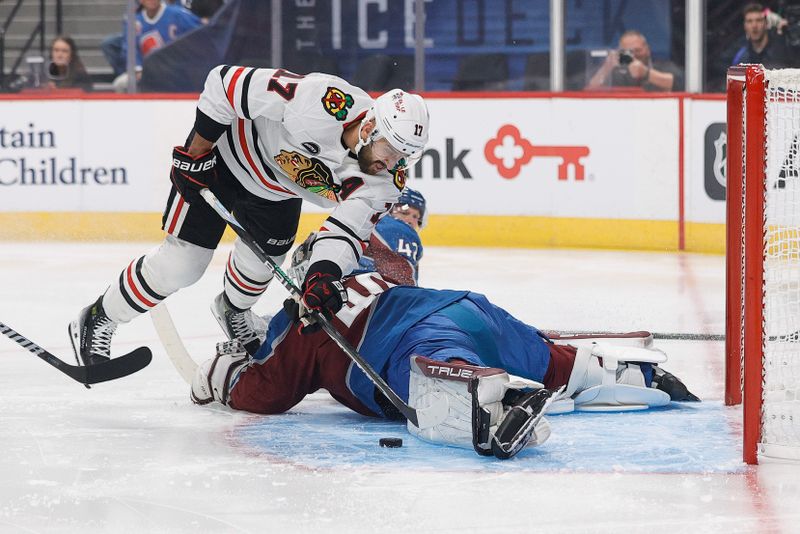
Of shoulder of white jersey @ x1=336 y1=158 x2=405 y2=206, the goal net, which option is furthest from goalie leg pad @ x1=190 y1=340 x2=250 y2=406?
the goal net

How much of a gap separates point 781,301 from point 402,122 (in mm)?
1042

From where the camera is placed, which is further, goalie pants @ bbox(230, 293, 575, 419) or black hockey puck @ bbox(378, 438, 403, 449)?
goalie pants @ bbox(230, 293, 575, 419)

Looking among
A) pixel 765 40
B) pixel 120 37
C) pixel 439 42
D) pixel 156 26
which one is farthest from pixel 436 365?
pixel 120 37

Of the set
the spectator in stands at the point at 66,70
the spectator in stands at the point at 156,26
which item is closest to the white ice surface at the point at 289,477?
the spectator in stands at the point at 66,70

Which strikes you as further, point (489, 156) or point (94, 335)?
point (489, 156)

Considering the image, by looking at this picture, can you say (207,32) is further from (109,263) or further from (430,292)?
(430,292)

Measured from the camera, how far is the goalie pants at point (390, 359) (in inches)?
128

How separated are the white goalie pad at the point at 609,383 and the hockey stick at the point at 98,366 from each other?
1.10m

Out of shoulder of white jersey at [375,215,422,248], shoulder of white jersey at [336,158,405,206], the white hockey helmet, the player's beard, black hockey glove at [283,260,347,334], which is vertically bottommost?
black hockey glove at [283,260,347,334]

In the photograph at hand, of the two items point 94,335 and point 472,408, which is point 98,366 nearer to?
point 94,335

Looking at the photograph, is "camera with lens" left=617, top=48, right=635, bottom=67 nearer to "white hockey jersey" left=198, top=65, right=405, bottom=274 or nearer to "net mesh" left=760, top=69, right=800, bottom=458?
"net mesh" left=760, top=69, right=800, bottom=458

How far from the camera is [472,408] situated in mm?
2941

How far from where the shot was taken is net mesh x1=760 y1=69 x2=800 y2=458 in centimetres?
297

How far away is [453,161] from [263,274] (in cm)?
368
